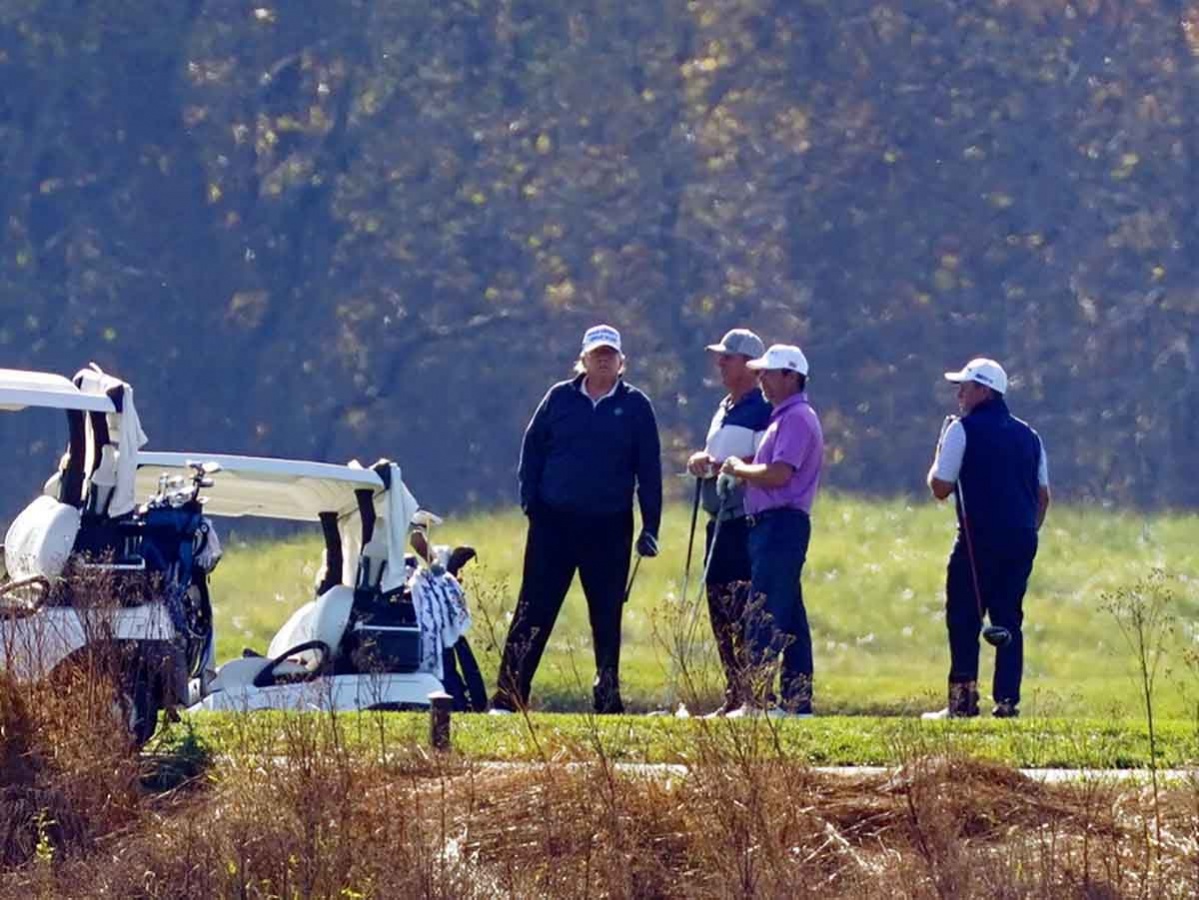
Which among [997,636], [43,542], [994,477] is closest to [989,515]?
[994,477]

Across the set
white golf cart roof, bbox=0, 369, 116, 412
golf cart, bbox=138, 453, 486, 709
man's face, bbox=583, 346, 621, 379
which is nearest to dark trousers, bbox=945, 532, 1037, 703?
man's face, bbox=583, 346, 621, 379

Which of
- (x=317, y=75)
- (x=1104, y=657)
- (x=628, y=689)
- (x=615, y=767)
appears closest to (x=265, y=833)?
(x=615, y=767)

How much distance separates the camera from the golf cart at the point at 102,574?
9.96 meters

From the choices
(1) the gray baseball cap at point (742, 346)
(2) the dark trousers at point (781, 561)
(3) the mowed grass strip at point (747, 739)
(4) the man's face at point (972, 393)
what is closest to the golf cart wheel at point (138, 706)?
(3) the mowed grass strip at point (747, 739)

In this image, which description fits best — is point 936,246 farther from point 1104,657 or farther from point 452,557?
point 452,557

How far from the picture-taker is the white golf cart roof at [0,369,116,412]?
10.8 meters

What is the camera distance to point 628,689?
61.9 ft

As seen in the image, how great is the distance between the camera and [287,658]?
12.6 metres

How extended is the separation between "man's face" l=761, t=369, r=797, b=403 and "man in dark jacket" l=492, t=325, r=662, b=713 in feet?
2.36

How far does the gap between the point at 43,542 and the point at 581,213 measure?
22.9 metres

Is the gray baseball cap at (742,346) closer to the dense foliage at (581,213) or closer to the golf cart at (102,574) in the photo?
the golf cart at (102,574)

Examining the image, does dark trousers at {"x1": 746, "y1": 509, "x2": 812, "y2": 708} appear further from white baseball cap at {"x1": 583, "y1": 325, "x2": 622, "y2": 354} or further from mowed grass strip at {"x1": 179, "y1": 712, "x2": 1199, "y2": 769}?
white baseball cap at {"x1": 583, "y1": 325, "x2": 622, "y2": 354}

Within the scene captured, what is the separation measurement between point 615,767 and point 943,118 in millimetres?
25197

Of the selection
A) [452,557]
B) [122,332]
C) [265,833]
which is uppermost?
[122,332]
